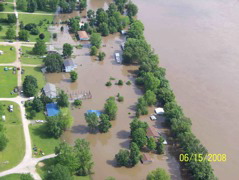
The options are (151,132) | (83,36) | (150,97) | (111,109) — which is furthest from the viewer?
(83,36)

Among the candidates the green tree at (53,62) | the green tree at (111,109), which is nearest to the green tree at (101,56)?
the green tree at (53,62)

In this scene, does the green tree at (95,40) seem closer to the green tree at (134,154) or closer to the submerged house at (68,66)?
the submerged house at (68,66)

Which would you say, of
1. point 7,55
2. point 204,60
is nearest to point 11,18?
point 7,55

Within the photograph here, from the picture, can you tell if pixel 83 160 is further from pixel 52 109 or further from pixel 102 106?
pixel 102 106

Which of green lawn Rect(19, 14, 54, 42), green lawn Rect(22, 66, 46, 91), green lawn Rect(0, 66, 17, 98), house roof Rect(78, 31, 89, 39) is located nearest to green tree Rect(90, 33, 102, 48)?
house roof Rect(78, 31, 89, 39)

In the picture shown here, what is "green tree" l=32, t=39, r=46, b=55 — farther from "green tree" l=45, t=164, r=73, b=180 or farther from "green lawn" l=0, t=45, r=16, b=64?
"green tree" l=45, t=164, r=73, b=180
